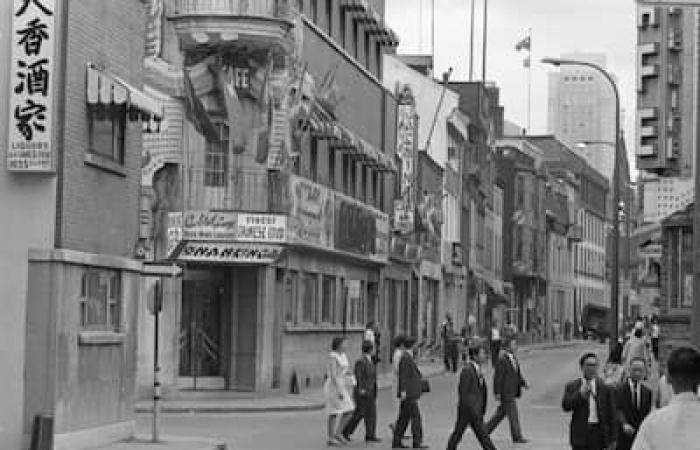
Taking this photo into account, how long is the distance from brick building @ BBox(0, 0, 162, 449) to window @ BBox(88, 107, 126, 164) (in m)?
0.02

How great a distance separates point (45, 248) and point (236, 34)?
49.8 ft

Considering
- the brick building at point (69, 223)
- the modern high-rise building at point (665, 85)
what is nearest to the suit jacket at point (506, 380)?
the modern high-rise building at point (665, 85)

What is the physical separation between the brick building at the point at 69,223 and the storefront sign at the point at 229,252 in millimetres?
11227

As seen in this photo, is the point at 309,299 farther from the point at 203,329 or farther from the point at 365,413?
the point at 365,413

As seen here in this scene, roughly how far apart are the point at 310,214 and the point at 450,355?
18120 millimetres

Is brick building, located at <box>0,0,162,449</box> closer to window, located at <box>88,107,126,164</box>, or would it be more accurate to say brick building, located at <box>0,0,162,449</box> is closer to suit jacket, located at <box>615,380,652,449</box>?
window, located at <box>88,107,126,164</box>

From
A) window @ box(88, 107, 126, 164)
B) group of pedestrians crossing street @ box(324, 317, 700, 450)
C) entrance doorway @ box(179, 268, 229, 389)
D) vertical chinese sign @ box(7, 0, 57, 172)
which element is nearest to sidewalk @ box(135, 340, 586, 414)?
entrance doorway @ box(179, 268, 229, 389)

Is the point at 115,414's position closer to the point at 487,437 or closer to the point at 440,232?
the point at 487,437

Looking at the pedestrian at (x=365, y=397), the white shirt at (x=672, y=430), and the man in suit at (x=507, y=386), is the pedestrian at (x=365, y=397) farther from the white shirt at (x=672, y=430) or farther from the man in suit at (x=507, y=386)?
the white shirt at (x=672, y=430)

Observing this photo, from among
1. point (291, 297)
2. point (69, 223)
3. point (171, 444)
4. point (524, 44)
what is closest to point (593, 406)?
point (69, 223)

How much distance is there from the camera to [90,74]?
67.1 ft

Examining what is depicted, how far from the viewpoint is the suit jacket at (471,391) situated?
2055cm

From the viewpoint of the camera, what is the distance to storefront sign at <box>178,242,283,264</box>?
33.6m

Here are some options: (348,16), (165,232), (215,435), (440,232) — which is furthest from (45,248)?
(440,232)
